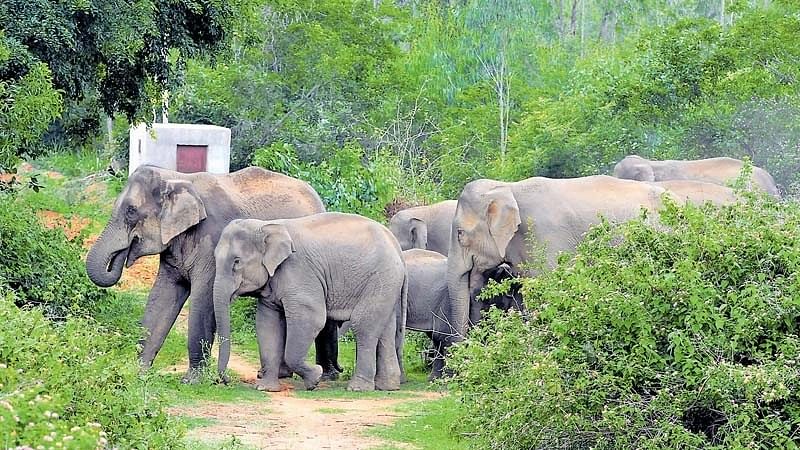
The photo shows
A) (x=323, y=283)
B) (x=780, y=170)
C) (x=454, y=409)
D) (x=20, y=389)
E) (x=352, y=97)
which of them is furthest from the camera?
(x=352, y=97)

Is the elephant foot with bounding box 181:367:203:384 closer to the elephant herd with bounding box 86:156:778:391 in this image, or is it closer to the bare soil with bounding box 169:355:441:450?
the elephant herd with bounding box 86:156:778:391

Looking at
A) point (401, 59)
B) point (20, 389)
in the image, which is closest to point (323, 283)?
point (20, 389)

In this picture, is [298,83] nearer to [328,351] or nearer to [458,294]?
[328,351]

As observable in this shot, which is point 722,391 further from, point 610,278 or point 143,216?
Answer: point 143,216

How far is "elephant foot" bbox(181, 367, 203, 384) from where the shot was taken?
14.7 m

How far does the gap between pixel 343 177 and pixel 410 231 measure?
17.0 feet

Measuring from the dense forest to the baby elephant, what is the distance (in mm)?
1371

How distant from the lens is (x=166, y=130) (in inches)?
1078

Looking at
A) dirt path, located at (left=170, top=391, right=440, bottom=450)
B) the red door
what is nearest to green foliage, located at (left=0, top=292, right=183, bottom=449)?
dirt path, located at (left=170, top=391, right=440, bottom=450)

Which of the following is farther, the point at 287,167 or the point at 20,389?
the point at 287,167

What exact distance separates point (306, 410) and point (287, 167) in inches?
463

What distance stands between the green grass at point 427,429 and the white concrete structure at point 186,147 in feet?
45.6

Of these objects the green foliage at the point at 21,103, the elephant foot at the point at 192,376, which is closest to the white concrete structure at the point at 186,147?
the elephant foot at the point at 192,376

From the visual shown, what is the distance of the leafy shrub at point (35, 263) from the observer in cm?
1418
